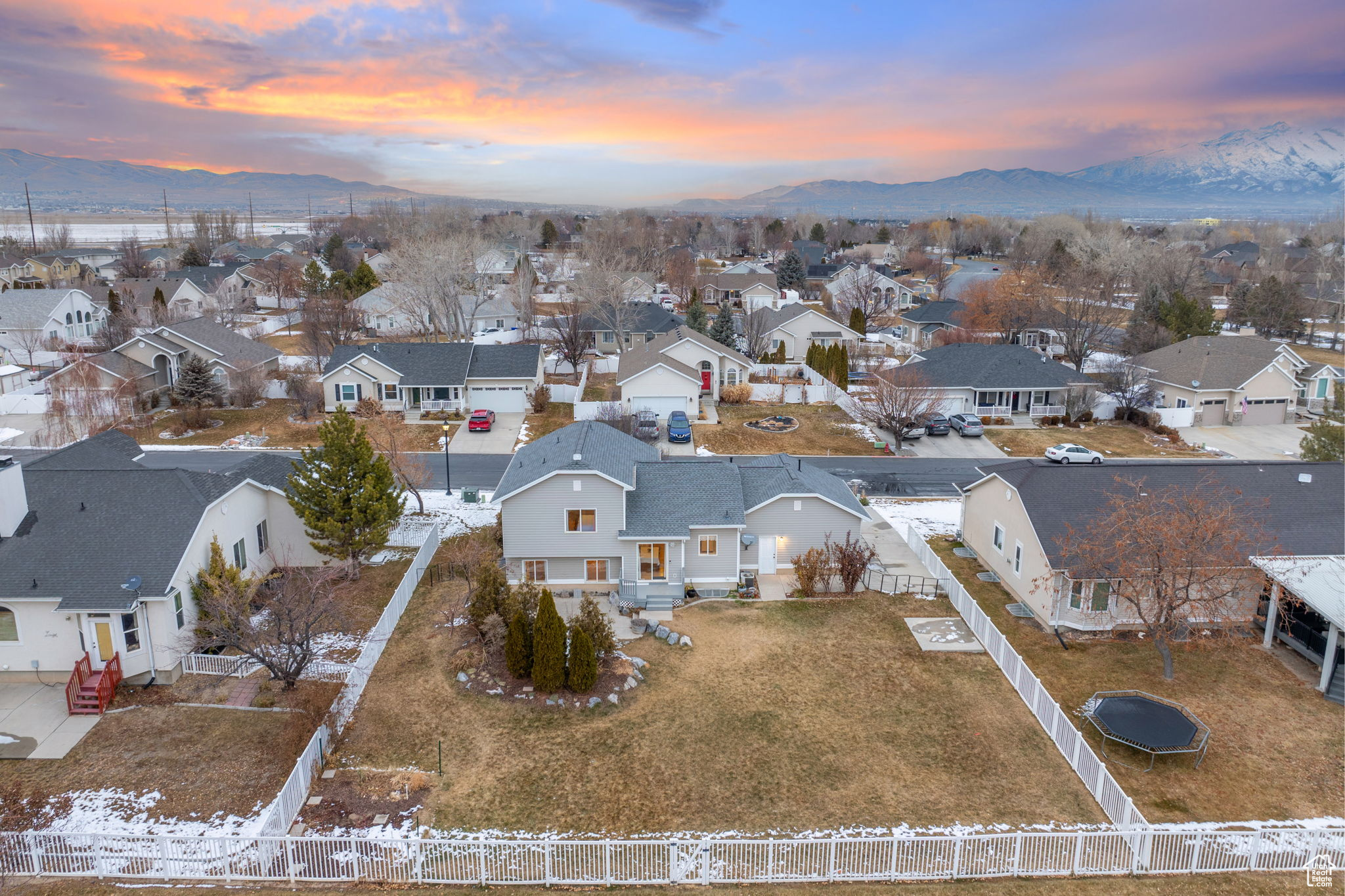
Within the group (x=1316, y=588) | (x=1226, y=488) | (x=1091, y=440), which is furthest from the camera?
(x=1091, y=440)

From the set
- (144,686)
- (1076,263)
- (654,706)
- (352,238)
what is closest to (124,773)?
(144,686)

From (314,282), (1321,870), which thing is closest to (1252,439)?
(1321,870)

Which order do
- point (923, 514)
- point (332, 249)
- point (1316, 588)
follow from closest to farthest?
point (1316, 588)
point (923, 514)
point (332, 249)

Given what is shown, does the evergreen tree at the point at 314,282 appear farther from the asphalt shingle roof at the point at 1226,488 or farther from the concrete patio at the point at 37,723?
the asphalt shingle roof at the point at 1226,488

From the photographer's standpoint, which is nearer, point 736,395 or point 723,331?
point 736,395

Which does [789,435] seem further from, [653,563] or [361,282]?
[361,282]

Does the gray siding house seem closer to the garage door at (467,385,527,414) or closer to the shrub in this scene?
the garage door at (467,385,527,414)

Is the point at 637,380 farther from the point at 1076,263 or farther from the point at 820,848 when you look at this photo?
the point at 1076,263
